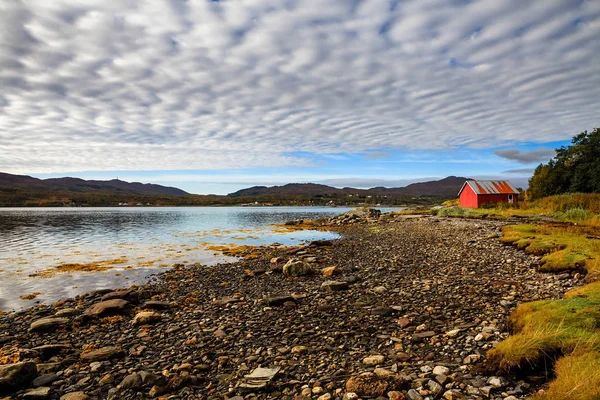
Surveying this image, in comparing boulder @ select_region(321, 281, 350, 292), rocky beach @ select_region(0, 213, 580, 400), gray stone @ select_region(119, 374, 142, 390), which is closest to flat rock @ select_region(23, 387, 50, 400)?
rocky beach @ select_region(0, 213, 580, 400)

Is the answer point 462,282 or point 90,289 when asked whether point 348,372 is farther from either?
point 90,289

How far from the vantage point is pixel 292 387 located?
616cm

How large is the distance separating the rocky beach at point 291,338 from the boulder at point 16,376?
21mm

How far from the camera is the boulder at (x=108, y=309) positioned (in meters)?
11.6

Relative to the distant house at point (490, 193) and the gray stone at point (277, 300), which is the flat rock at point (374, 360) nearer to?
the gray stone at point (277, 300)

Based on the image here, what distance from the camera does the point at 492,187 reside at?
61.6 meters

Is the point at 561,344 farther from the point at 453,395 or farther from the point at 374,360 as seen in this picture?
the point at 374,360

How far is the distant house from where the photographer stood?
198 ft

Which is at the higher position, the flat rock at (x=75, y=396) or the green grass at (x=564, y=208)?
the green grass at (x=564, y=208)

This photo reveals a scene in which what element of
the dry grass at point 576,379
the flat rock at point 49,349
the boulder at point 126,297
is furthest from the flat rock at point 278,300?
the dry grass at point 576,379

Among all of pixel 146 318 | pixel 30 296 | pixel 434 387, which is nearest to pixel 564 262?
pixel 434 387

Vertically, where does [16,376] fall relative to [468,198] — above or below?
below

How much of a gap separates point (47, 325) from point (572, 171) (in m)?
65.0

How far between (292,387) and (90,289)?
15.7m
